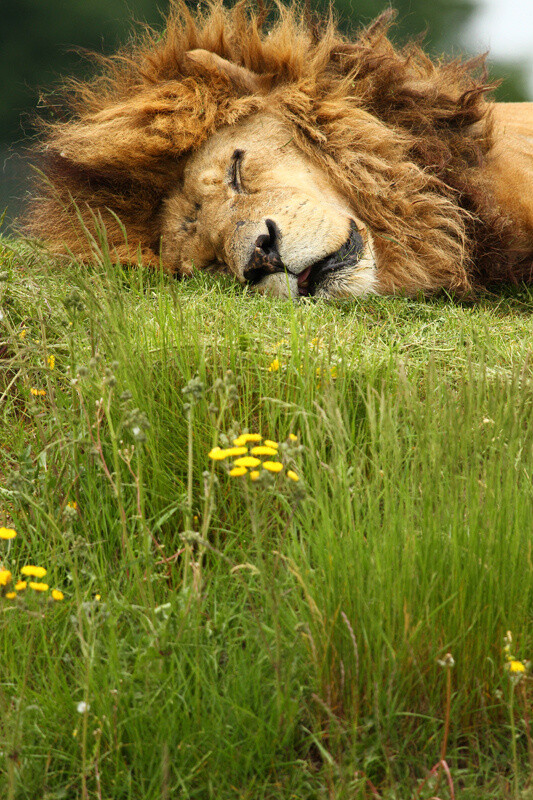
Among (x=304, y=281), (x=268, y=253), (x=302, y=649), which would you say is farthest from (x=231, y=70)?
(x=302, y=649)

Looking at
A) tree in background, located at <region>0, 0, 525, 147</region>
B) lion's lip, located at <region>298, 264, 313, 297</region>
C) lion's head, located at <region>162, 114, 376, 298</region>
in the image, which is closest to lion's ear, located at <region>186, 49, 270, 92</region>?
lion's head, located at <region>162, 114, 376, 298</region>

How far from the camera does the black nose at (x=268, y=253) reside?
125 inches

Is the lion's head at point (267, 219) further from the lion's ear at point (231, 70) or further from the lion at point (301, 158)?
the lion's ear at point (231, 70)

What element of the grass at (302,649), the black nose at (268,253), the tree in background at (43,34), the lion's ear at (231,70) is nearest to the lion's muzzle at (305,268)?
the black nose at (268,253)

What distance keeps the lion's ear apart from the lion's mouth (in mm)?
969

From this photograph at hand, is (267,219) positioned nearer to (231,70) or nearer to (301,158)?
(301,158)

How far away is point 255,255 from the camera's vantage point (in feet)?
10.5

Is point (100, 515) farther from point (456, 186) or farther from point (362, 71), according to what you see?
point (362, 71)

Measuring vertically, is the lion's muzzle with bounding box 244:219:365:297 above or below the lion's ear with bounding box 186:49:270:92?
below

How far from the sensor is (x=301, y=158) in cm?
352

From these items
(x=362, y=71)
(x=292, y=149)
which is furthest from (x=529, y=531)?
(x=362, y=71)

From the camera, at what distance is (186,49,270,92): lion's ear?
3594 millimetres

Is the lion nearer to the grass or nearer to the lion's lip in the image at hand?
the lion's lip

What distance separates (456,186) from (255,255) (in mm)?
1167
